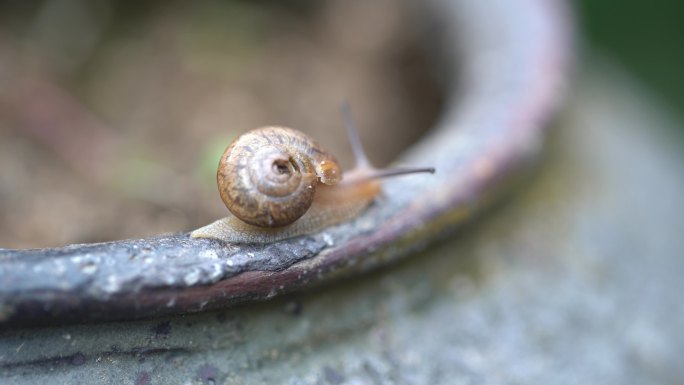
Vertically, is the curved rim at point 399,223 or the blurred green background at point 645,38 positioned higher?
the blurred green background at point 645,38

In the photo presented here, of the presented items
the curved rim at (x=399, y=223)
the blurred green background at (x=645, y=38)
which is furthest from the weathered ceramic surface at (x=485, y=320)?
the blurred green background at (x=645, y=38)

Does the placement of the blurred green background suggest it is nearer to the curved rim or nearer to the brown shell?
the curved rim

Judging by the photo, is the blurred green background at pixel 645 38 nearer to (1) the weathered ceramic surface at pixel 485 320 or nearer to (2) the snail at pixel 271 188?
(1) the weathered ceramic surface at pixel 485 320

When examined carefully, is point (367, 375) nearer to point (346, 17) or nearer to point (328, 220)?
point (328, 220)

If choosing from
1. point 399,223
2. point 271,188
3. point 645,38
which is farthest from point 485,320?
point 645,38

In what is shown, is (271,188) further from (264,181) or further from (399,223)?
(399,223)

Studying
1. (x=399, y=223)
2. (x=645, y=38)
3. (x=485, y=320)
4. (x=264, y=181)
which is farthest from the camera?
(x=645, y=38)

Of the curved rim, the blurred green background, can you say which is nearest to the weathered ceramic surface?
the curved rim

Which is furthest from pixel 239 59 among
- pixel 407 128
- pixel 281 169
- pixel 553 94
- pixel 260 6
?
pixel 281 169
